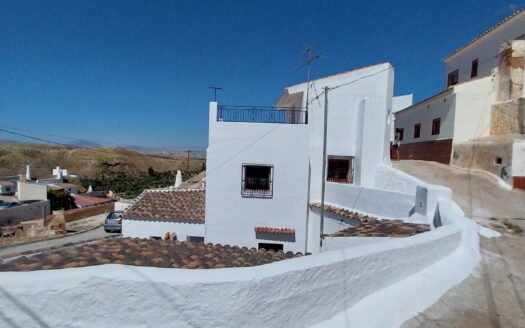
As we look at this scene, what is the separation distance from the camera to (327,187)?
12031 mm

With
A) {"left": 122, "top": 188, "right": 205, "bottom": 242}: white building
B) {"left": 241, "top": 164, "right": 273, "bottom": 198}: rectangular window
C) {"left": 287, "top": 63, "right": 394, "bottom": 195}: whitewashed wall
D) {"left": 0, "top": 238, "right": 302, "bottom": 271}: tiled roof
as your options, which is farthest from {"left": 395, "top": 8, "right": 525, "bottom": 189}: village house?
{"left": 122, "top": 188, "right": 205, "bottom": 242}: white building

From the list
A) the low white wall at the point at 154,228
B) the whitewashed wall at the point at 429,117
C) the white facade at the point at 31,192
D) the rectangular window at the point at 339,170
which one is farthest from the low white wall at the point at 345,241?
the white facade at the point at 31,192

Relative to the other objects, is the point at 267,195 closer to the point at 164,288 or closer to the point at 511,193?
the point at 511,193

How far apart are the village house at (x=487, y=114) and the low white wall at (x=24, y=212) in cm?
2913

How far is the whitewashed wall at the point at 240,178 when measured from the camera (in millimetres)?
10805

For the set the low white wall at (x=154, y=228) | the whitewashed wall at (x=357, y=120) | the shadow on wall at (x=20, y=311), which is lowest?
the low white wall at (x=154, y=228)

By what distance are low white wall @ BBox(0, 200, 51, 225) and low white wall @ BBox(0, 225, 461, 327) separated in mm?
26701

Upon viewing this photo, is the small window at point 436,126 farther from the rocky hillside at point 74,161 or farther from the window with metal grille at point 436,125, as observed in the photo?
the rocky hillside at point 74,161

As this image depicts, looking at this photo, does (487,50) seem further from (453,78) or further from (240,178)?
(240,178)

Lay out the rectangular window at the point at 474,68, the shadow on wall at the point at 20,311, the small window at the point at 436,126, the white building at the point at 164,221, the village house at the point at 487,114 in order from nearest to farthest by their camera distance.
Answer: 1. the shadow on wall at the point at 20,311
2. the village house at the point at 487,114
3. the white building at the point at 164,221
4. the small window at the point at 436,126
5. the rectangular window at the point at 474,68

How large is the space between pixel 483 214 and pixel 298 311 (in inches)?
286

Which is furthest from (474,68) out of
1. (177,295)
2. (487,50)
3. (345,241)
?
(177,295)

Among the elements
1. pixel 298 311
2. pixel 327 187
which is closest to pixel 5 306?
pixel 298 311

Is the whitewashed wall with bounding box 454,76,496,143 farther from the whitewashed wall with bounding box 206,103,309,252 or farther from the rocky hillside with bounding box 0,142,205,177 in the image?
the rocky hillside with bounding box 0,142,205,177
